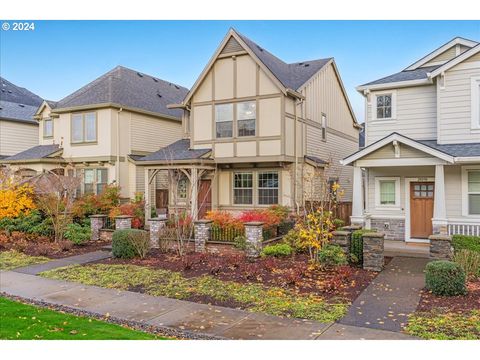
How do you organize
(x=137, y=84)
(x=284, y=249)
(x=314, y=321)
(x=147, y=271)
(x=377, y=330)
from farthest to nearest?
(x=137, y=84)
(x=284, y=249)
(x=147, y=271)
(x=314, y=321)
(x=377, y=330)

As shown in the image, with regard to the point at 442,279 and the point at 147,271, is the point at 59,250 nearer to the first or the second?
the point at 147,271

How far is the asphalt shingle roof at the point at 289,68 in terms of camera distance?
18.1 meters

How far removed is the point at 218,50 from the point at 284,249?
33.1 feet

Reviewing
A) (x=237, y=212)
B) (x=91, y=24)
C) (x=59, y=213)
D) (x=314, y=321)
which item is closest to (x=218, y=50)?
(x=237, y=212)

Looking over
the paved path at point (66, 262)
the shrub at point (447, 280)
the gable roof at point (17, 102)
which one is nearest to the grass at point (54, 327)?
the paved path at point (66, 262)

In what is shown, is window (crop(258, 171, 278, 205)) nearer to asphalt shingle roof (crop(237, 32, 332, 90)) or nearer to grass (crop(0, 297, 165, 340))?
asphalt shingle roof (crop(237, 32, 332, 90))

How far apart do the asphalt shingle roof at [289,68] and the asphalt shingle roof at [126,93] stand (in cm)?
795

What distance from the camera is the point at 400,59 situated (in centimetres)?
1798

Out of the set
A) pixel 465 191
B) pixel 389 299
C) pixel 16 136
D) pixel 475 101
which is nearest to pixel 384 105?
pixel 475 101

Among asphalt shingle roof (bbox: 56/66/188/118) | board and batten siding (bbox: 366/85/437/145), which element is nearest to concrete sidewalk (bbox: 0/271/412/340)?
board and batten siding (bbox: 366/85/437/145)

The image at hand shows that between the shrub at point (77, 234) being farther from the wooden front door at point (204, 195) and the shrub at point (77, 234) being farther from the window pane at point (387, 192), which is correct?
the window pane at point (387, 192)

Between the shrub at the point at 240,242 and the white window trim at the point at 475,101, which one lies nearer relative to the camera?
the shrub at the point at 240,242

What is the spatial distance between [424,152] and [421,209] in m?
2.61

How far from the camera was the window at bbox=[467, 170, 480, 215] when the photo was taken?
13789 mm
